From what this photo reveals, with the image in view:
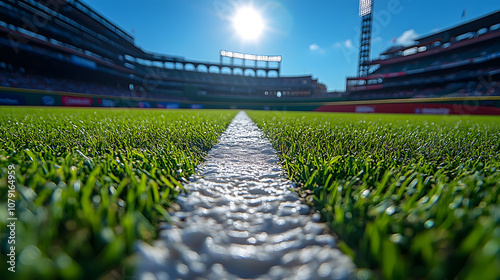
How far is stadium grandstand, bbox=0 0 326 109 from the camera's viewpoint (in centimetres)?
2140

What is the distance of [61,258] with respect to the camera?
551mm

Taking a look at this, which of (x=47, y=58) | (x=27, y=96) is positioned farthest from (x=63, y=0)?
(x=27, y=96)

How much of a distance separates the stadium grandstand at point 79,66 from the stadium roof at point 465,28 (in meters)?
35.6

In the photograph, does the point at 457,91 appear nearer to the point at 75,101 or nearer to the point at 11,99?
the point at 75,101

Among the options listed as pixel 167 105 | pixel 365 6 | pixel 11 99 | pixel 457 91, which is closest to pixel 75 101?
pixel 11 99

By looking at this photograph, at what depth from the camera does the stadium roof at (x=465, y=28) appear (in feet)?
104

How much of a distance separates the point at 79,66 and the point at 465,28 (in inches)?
2350

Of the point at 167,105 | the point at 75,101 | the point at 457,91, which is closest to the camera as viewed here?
the point at 75,101

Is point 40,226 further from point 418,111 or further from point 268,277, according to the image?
point 418,111

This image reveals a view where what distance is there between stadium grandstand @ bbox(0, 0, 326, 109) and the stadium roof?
117 feet

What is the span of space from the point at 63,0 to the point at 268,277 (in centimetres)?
4246

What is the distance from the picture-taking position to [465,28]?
119 ft

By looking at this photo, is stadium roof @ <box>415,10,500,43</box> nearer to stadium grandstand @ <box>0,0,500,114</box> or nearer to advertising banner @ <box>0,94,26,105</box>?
stadium grandstand @ <box>0,0,500,114</box>

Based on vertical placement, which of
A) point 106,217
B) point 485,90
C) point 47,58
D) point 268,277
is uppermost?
point 47,58
